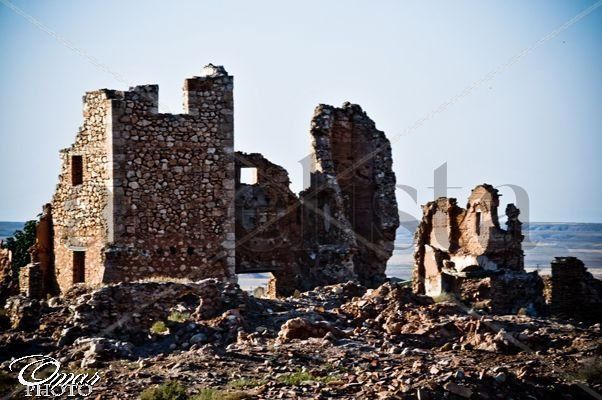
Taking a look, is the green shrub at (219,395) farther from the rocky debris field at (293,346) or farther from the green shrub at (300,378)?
the green shrub at (300,378)

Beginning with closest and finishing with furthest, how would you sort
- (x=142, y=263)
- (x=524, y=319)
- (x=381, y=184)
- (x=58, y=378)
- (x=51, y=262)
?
(x=58, y=378), (x=524, y=319), (x=142, y=263), (x=51, y=262), (x=381, y=184)

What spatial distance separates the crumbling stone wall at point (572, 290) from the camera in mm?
28969

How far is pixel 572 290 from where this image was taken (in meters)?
29.6

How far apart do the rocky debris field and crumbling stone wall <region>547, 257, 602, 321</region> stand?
694 centimetres

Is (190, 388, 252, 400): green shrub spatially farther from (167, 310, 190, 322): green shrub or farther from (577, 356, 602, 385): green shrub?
(577, 356, 602, 385): green shrub

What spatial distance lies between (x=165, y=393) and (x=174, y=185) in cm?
996

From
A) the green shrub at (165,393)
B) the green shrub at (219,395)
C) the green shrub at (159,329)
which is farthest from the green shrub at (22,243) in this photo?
the green shrub at (219,395)

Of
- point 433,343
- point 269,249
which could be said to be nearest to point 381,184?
point 269,249

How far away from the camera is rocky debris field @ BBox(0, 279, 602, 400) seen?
16516 mm

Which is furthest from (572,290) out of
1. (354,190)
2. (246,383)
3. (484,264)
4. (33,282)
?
(246,383)

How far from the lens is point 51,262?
27375 mm

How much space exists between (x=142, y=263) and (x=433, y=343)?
7989 millimetres

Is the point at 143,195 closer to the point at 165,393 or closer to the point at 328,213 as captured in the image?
the point at 328,213

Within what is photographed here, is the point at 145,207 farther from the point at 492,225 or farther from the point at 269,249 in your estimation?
the point at 492,225
